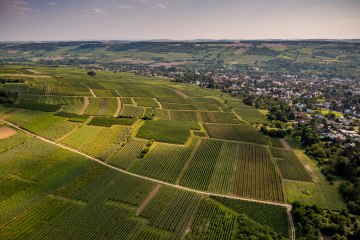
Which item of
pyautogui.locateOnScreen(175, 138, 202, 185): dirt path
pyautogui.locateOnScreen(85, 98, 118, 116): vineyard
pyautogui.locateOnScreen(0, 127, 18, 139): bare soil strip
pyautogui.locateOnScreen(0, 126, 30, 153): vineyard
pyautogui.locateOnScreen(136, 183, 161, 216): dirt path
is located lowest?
pyautogui.locateOnScreen(175, 138, 202, 185): dirt path

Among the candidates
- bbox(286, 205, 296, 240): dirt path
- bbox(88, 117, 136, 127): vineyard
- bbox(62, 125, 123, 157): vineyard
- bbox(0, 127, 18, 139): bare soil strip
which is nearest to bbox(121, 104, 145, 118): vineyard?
bbox(88, 117, 136, 127): vineyard

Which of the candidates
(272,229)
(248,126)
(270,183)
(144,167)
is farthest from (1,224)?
(248,126)

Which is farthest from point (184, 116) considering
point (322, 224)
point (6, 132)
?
point (322, 224)

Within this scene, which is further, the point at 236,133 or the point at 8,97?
the point at 8,97

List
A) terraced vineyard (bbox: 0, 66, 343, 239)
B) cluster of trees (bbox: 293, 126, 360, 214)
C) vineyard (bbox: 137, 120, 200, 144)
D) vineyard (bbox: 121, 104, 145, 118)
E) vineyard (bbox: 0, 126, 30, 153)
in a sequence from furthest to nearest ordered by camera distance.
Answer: vineyard (bbox: 121, 104, 145, 118)
vineyard (bbox: 137, 120, 200, 144)
vineyard (bbox: 0, 126, 30, 153)
cluster of trees (bbox: 293, 126, 360, 214)
terraced vineyard (bbox: 0, 66, 343, 239)

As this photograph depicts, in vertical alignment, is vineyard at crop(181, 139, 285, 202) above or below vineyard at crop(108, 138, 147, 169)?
below

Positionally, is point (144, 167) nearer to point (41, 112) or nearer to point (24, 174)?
point (24, 174)

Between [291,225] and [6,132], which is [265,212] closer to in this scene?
[291,225]

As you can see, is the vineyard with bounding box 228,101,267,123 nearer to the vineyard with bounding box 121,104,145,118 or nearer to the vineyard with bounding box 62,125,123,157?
the vineyard with bounding box 121,104,145,118
